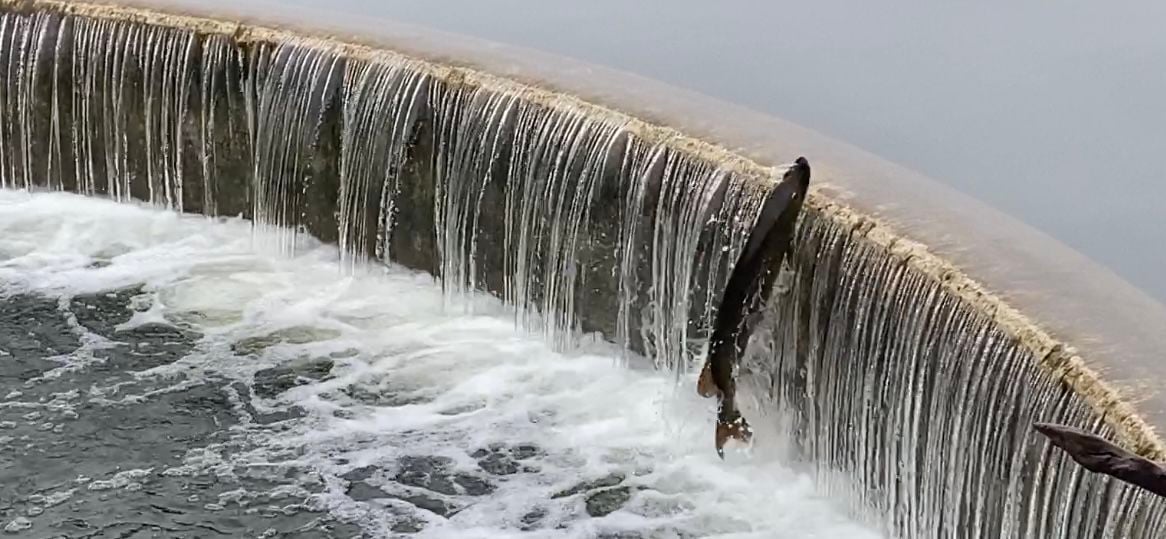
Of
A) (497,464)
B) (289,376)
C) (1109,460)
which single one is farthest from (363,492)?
(1109,460)

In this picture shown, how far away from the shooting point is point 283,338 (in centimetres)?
636

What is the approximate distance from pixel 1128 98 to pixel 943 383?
2.38 metres

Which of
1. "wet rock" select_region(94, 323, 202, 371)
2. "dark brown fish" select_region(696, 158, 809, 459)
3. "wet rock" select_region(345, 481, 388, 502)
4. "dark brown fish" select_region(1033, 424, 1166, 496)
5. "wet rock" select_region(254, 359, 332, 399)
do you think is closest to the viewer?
"dark brown fish" select_region(1033, 424, 1166, 496)

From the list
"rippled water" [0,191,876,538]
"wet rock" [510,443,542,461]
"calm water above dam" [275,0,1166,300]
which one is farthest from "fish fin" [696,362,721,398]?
"calm water above dam" [275,0,1166,300]

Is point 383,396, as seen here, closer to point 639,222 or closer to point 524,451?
point 524,451

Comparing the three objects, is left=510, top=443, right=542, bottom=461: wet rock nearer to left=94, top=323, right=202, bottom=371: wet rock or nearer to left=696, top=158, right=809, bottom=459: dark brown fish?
left=696, top=158, right=809, bottom=459: dark brown fish

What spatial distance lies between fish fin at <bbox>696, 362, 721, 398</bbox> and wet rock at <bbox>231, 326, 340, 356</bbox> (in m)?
1.95

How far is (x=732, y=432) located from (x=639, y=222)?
97cm

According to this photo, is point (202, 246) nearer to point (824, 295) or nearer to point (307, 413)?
point (307, 413)

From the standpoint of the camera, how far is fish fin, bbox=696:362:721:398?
514cm

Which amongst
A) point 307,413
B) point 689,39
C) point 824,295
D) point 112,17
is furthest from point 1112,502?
point 112,17

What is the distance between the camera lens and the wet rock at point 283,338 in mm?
6236

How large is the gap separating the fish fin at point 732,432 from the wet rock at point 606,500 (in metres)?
0.38

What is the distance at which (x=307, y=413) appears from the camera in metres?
5.68
